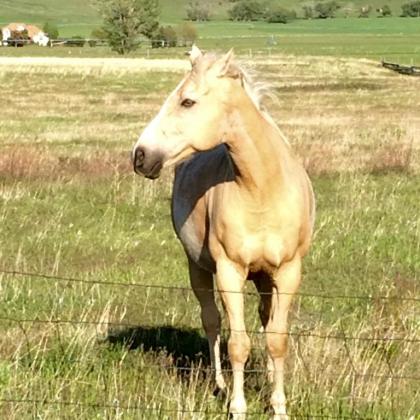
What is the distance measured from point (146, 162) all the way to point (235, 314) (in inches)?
54.5

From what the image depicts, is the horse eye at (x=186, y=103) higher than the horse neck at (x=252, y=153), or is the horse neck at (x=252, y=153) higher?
the horse eye at (x=186, y=103)

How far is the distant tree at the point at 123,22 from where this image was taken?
109 meters

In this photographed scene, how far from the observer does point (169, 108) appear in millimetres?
6062

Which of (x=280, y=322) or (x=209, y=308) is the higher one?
(x=280, y=322)

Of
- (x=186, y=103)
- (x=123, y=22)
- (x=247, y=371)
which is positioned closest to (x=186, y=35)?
(x=123, y=22)

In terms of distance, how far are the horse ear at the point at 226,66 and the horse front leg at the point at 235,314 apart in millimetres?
1274

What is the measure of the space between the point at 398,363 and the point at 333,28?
185 meters

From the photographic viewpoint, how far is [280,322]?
683 centimetres

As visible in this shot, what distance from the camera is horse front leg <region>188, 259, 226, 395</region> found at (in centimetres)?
784

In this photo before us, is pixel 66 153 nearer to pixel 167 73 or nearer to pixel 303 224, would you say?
pixel 303 224

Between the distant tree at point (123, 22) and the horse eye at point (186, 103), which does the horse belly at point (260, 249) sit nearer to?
the horse eye at point (186, 103)

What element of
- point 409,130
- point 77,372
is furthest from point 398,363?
point 409,130

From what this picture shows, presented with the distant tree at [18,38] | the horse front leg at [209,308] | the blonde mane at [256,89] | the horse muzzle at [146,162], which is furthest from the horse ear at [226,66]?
the distant tree at [18,38]

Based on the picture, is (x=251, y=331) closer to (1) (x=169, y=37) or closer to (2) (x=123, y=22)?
(2) (x=123, y=22)
